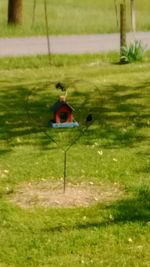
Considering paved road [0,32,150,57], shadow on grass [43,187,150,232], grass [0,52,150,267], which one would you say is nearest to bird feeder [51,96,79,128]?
grass [0,52,150,267]

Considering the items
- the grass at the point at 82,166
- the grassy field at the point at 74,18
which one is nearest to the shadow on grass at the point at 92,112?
the grass at the point at 82,166

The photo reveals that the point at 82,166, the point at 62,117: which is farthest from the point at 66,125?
the point at 82,166

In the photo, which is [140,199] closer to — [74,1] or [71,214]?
[71,214]

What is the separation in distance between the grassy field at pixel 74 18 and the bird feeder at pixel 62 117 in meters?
11.6

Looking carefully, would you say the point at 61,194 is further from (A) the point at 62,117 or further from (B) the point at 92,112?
(B) the point at 92,112

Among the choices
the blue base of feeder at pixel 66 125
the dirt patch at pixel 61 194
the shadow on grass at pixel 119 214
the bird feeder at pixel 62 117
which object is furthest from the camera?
the blue base of feeder at pixel 66 125

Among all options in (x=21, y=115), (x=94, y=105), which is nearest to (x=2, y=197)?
(x=21, y=115)

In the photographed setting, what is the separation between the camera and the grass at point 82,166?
19.1ft

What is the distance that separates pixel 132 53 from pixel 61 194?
29.9 feet

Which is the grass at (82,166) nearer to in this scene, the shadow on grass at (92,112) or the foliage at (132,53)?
the shadow on grass at (92,112)

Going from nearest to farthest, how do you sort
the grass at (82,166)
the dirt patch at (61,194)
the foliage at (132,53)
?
the grass at (82,166) → the dirt patch at (61,194) → the foliage at (132,53)

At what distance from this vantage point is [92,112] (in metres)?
10.9

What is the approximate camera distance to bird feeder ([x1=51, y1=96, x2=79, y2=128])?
30.4ft

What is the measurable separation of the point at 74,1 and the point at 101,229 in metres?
27.0
